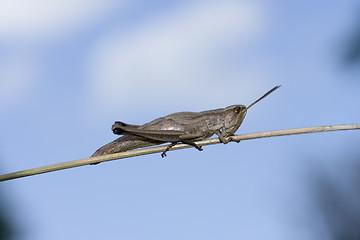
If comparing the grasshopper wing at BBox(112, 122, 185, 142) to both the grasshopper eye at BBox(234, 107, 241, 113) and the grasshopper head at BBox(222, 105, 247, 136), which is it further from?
the grasshopper eye at BBox(234, 107, 241, 113)

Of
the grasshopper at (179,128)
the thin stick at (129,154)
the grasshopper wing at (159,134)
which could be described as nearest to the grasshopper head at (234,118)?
the grasshopper at (179,128)

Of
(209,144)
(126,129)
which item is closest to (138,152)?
(209,144)

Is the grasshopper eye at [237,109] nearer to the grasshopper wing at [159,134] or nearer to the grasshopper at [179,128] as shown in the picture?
the grasshopper at [179,128]

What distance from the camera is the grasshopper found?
3252 millimetres

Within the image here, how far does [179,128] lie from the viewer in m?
3.42

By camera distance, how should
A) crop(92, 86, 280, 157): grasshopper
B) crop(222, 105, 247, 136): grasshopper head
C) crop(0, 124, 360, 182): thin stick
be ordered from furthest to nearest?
crop(222, 105, 247, 136): grasshopper head, crop(92, 86, 280, 157): grasshopper, crop(0, 124, 360, 182): thin stick

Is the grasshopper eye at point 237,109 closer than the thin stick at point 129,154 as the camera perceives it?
No

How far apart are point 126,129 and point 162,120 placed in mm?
362

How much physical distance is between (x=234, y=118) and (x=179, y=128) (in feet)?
1.45

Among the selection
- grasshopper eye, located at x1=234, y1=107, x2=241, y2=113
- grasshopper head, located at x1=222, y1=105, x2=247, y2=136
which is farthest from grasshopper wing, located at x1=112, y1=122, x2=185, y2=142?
grasshopper eye, located at x1=234, y1=107, x2=241, y2=113

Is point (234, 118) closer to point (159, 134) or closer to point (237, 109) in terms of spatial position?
point (237, 109)

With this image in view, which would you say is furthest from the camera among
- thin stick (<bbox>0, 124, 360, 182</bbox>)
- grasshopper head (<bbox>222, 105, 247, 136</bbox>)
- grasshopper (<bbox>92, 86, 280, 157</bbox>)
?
grasshopper head (<bbox>222, 105, 247, 136</bbox>)

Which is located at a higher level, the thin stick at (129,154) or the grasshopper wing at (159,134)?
the grasshopper wing at (159,134)

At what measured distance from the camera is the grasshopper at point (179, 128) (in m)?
3.25
